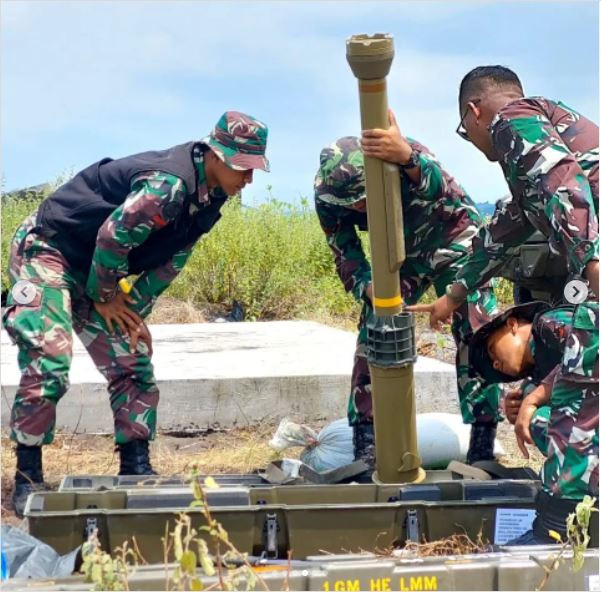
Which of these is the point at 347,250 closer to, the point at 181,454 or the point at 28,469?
the point at 181,454

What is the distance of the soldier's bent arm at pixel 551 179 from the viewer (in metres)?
3.14

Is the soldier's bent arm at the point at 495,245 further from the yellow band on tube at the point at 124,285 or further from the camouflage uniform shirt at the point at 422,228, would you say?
the yellow band on tube at the point at 124,285

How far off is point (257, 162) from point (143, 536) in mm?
1913

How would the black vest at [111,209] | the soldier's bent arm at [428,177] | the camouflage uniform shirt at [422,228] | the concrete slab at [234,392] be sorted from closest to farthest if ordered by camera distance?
the soldier's bent arm at [428,177] → the black vest at [111,209] → the camouflage uniform shirt at [422,228] → the concrete slab at [234,392]

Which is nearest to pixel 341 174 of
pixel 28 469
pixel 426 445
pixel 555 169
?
pixel 426 445

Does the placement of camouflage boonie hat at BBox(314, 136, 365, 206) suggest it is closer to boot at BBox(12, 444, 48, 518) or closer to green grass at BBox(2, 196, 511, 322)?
boot at BBox(12, 444, 48, 518)

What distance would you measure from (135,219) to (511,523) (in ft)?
6.85

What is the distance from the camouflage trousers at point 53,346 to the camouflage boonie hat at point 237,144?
913 mm

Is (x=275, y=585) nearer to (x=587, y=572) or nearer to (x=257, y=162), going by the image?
(x=587, y=572)

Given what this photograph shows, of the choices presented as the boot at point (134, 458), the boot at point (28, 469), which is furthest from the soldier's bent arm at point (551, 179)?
the boot at point (28, 469)

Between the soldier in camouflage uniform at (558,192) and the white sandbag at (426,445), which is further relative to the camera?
the white sandbag at (426,445)

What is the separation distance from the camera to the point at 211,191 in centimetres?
478

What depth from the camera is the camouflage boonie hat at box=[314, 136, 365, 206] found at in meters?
4.63

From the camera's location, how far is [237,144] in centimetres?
461
